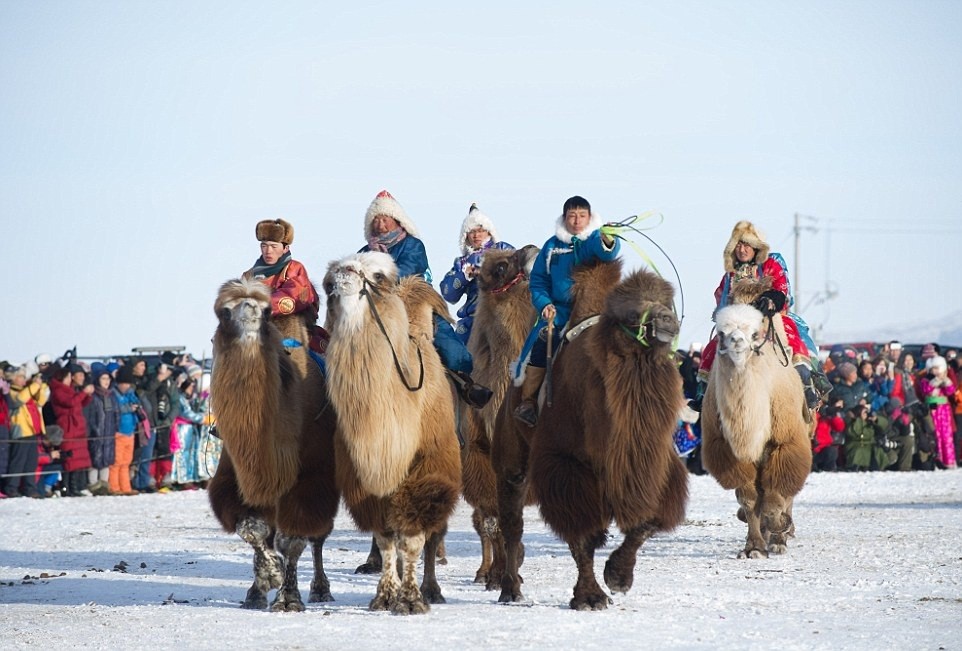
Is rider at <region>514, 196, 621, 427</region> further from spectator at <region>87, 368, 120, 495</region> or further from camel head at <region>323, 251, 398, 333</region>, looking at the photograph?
spectator at <region>87, 368, 120, 495</region>

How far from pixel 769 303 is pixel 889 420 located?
14.1 meters

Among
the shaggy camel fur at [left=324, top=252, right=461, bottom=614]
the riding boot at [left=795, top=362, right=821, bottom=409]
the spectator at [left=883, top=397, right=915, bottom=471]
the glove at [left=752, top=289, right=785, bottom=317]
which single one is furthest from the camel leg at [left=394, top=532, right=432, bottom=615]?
the spectator at [left=883, top=397, right=915, bottom=471]

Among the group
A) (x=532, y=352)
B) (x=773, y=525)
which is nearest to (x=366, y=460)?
(x=532, y=352)

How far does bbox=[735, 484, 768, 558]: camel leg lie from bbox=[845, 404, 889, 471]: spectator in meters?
13.8

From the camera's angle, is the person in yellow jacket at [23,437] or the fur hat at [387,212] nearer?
the fur hat at [387,212]

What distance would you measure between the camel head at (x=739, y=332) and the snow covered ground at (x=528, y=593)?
5.37 ft

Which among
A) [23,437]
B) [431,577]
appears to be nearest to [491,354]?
[431,577]

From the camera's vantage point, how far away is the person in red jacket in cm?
1944

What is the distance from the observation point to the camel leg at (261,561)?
28.8 feet

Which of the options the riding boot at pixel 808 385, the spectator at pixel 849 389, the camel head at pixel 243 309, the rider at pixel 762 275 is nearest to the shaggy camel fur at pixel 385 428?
the camel head at pixel 243 309

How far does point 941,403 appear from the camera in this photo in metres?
25.7

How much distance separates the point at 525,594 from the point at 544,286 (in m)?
2.00

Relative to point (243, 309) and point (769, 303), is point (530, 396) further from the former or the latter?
point (769, 303)

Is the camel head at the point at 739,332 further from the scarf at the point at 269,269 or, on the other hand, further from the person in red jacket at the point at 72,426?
the person in red jacket at the point at 72,426
